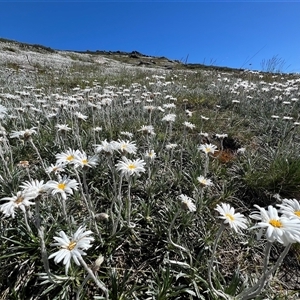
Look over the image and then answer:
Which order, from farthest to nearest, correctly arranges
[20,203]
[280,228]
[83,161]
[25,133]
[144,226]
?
[144,226]
[25,133]
[83,161]
[20,203]
[280,228]

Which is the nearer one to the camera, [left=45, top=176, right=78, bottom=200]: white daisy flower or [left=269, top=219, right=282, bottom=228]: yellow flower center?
[left=269, top=219, right=282, bottom=228]: yellow flower center

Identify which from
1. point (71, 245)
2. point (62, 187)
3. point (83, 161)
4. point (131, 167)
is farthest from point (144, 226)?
point (71, 245)

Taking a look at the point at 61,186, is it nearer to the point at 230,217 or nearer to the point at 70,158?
the point at 70,158

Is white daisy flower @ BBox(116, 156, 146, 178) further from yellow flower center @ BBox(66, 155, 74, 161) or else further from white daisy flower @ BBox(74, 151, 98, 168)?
yellow flower center @ BBox(66, 155, 74, 161)

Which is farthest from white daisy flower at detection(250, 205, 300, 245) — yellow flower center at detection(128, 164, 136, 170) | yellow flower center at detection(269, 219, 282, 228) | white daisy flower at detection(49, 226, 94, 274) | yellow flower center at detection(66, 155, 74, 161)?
yellow flower center at detection(66, 155, 74, 161)

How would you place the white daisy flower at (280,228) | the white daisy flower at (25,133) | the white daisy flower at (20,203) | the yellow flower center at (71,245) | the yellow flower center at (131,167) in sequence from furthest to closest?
the white daisy flower at (25,133) → the yellow flower center at (131,167) → the white daisy flower at (20,203) → the yellow flower center at (71,245) → the white daisy flower at (280,228)

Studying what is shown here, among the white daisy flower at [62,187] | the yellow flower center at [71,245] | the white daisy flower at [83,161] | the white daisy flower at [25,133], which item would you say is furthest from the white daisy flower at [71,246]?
the white daisy flower at [25,133]

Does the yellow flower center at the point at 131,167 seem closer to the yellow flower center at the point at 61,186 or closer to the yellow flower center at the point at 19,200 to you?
the yellow flower center at the point at 61,186

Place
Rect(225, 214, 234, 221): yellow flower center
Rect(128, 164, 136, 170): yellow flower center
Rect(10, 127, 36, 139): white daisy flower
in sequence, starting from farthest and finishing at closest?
Rect(10, 127, 36, 139): white daisy flower
Rect(128, 164, 136, 170): yellow flower center
Rect(225, 214, 234, 221): yellow flower center

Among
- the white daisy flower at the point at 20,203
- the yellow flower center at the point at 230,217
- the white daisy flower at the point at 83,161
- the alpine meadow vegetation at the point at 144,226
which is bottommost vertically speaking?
the alpine meadow vegetation at the point at 144,226

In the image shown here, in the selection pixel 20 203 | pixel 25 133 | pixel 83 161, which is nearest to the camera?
pixel 20 203

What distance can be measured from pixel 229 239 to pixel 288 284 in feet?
2.17

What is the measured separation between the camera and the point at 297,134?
16.9ft

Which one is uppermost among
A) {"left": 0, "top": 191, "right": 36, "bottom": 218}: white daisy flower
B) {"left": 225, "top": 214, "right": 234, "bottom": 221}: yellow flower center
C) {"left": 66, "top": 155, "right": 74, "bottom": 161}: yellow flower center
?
{"left": 66, "top": 155, "right": 74, "bottom": 161}: yellow flower center
